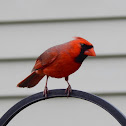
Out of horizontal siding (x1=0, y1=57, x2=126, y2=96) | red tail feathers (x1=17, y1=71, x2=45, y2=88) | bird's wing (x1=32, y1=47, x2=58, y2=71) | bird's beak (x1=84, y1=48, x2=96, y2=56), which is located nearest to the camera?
bird's beak (x1=84, y1=48, x2=96, y2=56)

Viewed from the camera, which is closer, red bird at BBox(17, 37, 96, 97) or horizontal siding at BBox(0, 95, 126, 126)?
red bird at BBox(17, 37, 96, 97)

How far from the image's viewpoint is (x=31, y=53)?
2264 mm

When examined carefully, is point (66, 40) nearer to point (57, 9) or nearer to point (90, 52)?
point (57, 9)

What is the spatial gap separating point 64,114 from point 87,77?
0.25m

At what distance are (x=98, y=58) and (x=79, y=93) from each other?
92cm

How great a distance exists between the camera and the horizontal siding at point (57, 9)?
88.8 inches

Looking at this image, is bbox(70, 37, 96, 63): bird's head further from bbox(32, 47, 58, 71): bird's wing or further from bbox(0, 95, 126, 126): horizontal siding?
bbox(0, 95, 126, 126): horizontal siding

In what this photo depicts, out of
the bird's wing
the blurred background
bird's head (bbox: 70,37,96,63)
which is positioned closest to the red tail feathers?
the bird's wing

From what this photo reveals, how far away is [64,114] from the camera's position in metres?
2.29

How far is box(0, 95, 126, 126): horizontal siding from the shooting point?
2.29m

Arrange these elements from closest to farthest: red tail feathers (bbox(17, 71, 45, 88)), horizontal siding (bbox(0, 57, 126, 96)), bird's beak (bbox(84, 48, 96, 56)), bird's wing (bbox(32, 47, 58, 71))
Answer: bird's beak (bbox(84, 48, 96, 56)) → bird's wing (bbox(32, 47, 58, 71)) → red tail feathers (bbox(17, 71, 45, 88)) → horizontal siding (bbox(0, 57, 126, 96))

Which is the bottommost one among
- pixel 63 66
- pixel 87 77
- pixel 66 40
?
pixel 63 66

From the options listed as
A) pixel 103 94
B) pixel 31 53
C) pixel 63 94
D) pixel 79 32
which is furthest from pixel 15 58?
pixel 63 94

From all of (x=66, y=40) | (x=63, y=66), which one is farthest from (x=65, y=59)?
(x=66, y=40)
